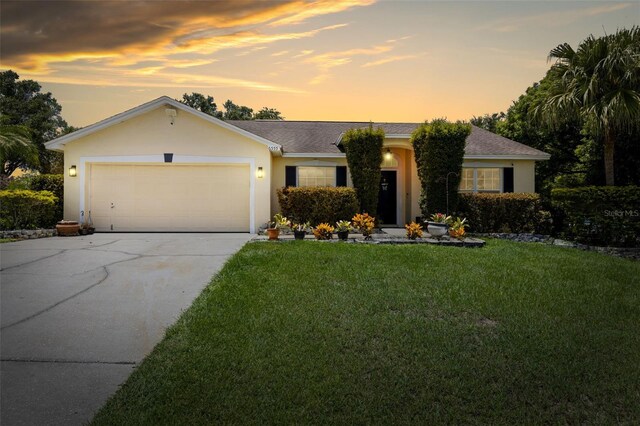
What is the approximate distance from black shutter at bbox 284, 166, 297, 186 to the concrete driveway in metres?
5.68

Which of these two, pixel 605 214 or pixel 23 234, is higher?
pixel 605 214

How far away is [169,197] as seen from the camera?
46.6 ft

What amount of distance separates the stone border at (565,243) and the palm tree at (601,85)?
2692 millimetres

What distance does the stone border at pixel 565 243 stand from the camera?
10664 millimetres

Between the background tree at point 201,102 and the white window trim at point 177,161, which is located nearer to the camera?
the white window trim at point 177,161

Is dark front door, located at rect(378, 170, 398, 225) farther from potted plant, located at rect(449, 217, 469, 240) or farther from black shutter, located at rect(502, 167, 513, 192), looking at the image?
potted plant, located at rect(449, 217, 469, 240)

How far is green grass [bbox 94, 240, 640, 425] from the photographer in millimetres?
3061

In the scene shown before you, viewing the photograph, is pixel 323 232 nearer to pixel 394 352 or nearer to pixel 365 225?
pixel 365 225

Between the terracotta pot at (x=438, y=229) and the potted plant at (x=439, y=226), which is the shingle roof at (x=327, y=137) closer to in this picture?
the potted plant at (x=439, y=226)

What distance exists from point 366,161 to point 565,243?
6.06 meters

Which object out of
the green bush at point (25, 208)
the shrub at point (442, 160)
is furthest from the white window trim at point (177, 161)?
the shrub at point (442, 160)

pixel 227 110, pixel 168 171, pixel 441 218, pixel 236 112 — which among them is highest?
pixel 227 110

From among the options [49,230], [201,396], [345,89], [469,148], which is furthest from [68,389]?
[469,148]

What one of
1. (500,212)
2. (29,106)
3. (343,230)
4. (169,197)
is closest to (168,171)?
(169,197)
